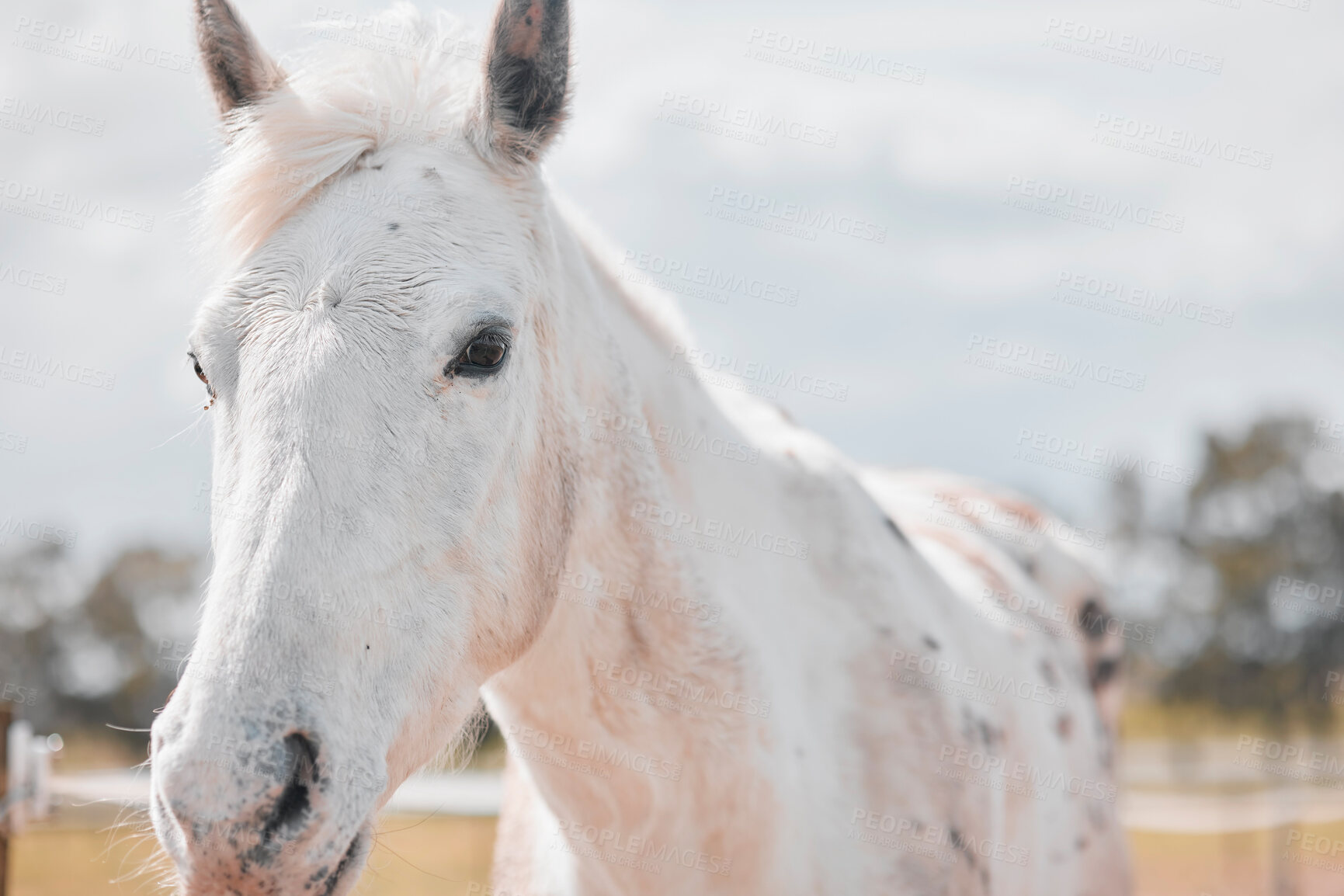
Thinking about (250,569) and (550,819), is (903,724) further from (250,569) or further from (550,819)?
(250,569)

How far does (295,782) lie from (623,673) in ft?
3.05

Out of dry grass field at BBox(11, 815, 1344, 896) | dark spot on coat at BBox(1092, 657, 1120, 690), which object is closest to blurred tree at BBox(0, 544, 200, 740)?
dry grass field at BBox(11, 815, 1344, 896)

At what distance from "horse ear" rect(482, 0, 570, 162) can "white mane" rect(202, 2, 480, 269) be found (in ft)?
0.25

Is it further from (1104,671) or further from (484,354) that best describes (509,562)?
(1104,671)

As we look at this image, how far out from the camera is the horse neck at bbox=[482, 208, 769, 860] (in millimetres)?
2307

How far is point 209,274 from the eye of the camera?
2.29 meters

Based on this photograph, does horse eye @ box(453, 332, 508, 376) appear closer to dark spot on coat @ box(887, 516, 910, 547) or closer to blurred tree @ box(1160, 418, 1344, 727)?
dark spot on coat @ box(887, 516, 910, 547)

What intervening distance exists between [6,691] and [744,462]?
5635 millimetres

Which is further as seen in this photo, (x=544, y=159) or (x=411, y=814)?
(x=411, y=814)

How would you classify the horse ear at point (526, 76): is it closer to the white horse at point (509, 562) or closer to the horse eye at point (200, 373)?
the white horse at point (509, 562)

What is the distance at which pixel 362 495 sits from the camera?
1755mm

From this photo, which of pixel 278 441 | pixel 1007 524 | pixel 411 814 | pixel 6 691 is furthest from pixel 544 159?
pixel 411 814

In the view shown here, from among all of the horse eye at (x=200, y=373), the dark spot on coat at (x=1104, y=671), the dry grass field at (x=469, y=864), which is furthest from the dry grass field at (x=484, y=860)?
the horse eye at (x=200, y=373)

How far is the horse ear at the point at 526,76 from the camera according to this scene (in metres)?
2.26
